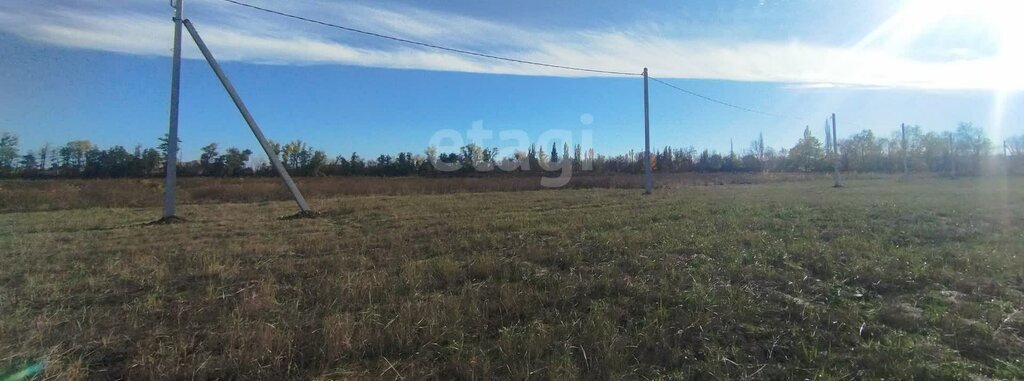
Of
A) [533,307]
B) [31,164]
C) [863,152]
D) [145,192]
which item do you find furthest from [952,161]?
[31,164]

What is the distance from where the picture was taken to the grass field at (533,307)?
3062 millimetres

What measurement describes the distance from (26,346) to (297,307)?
167cm

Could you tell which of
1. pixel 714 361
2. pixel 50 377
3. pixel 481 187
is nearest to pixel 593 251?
pixel 714 361

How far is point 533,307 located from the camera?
419cm

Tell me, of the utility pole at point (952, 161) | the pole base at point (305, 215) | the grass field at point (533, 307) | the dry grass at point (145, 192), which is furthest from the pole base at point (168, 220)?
the utility pole at point (952, 161)

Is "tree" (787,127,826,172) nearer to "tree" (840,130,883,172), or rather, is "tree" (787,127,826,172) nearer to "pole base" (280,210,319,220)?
"tree" (840,130,883,172)

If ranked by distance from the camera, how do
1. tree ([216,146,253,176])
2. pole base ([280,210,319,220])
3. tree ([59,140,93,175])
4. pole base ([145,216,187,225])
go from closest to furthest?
pole base ([145,216,187,225]) → pole base ([280,210,319,220]) → tree ([59,140,93,175]) → tree ([216,146,253,176])

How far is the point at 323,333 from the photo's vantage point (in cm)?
352

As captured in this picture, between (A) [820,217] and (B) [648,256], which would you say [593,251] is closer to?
(B) [648,256]

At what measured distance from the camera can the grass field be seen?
306 cm

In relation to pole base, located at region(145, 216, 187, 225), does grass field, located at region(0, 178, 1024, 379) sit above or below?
below

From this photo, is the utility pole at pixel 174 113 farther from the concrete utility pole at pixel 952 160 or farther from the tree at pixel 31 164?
the concrete utility pole at pixel 952 160

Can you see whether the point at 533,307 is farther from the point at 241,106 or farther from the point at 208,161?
the point at 208,161

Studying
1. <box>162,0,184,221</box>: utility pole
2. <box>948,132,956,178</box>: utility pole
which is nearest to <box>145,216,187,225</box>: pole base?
<box>162,0,184,221</box>: utility pole
